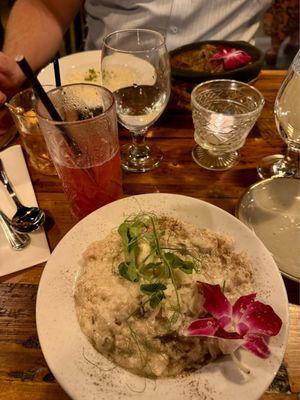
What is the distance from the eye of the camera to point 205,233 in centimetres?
98

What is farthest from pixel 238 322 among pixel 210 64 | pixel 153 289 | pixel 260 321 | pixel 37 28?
pixel 37 28

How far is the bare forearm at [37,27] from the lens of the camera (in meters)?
2.00

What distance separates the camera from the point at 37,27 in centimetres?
204

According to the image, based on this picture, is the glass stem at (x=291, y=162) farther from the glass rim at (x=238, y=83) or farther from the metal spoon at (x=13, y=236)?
the metal spoon at (x=13, y=236)

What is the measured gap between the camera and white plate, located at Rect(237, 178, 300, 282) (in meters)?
1.06

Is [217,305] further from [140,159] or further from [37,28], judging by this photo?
[37,28]

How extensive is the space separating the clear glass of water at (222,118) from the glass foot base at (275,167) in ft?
0.34

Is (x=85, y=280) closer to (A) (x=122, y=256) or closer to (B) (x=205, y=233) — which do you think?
(A) (x=122, y=256)

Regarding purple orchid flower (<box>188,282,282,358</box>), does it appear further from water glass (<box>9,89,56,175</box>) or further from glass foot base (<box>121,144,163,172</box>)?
water glass (<box>9,89,56,175</box>)

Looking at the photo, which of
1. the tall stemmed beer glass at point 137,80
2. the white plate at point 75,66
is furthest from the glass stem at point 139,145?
the white plate at point 75,66

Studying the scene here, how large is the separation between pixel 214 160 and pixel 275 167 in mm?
224

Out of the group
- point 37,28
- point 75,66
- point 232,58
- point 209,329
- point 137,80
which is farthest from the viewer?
point 37,28

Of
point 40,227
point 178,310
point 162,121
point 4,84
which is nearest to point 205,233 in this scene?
point 178,310

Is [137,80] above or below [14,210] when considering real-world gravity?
above
